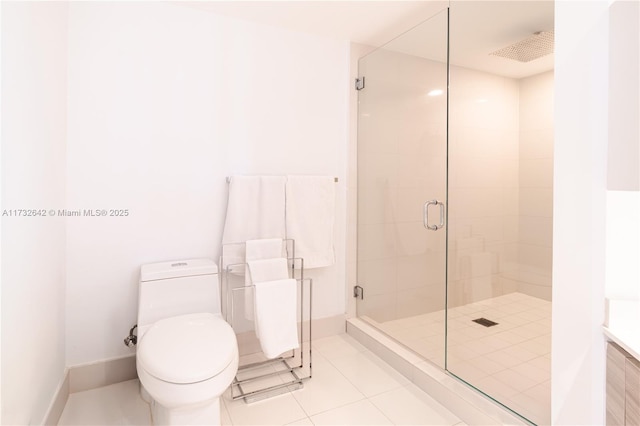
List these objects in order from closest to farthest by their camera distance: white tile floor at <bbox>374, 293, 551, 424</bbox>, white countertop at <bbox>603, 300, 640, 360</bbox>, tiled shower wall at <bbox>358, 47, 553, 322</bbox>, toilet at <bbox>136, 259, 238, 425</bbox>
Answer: white countertop at <bbox>603, 300, 640, 360</bbox> → toilet at <bbox>136, 259, 238, 425</bbox> → white tile floor at <bbox>374, 293, 551, 424</bbox> → tiled shower wall at <bbox>358, 47, 553, 322</bbox>

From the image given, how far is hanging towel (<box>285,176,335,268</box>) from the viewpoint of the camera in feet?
7.66

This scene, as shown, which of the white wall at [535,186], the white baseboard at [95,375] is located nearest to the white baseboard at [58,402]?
the white baseboard at [95,375]

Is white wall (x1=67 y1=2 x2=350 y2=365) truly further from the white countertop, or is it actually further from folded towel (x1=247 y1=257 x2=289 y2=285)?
the white countertop

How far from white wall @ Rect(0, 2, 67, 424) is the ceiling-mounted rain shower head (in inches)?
90.7

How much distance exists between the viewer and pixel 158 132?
2.07 metres

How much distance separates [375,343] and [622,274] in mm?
1613

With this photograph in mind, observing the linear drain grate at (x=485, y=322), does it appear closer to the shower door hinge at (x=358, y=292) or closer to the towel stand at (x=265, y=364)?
the shower door hinge at (x=358, y=292)

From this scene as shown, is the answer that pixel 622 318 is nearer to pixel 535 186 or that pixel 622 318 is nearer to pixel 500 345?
pixel 500 345

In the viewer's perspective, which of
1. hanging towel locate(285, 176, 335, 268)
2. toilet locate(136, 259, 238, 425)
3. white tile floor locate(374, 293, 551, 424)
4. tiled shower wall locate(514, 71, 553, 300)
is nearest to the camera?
toilet locate(136, 259, 238, 425)

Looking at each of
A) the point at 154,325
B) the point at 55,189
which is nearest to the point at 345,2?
the point at 55,189

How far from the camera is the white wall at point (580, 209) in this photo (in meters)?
1.02

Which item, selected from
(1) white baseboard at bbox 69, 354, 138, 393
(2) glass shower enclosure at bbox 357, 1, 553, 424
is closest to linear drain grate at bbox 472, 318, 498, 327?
(2) glass shower enclosure at bbox 357, 1, 553, 424

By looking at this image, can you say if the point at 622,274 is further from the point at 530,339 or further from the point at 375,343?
the point at 375,343

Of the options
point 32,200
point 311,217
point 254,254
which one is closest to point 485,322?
point 311,217
